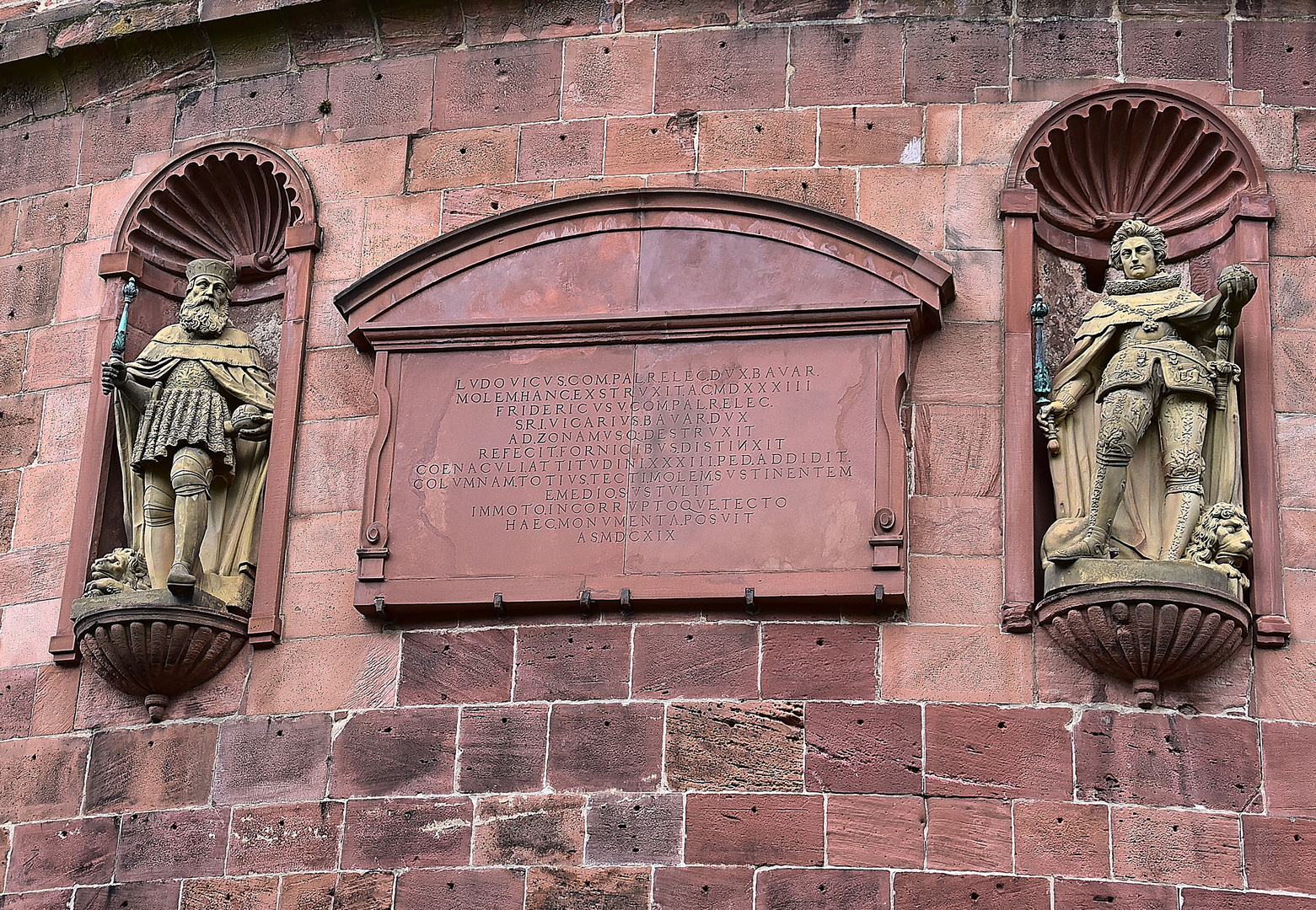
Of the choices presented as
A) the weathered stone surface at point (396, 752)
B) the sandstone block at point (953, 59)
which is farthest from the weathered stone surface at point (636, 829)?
the sandstone block at point (953, 59)

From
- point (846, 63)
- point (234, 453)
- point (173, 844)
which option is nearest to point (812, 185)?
point (846, 63)

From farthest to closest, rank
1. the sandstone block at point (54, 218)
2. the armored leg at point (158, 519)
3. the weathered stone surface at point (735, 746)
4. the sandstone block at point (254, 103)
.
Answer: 1. the sandstone block at point (54, 218)
2. the sandstone block at point (254, 103)
3. the armored leg at point (158, 519)
4. the weathered stone surface at point (735, 746)

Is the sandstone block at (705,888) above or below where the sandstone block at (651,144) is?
below

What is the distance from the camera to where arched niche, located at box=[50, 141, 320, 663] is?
13773 millimetres

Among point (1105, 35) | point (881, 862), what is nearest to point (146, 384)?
point (881, 862)

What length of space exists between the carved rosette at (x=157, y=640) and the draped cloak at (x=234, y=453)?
15.0 inches

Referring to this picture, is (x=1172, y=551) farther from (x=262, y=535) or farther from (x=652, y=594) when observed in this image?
(x=262, y=535)

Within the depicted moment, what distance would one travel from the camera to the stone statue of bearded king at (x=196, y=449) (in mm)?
13336

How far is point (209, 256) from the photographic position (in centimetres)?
1489

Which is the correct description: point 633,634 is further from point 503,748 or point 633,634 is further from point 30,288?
point 30,288

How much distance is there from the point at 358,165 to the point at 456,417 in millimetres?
2004

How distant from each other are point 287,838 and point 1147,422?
197 inches

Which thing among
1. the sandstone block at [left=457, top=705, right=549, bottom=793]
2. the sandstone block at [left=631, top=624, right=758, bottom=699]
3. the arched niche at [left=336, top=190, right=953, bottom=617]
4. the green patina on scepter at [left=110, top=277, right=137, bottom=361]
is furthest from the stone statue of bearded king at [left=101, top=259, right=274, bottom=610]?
the sandstone block at [left=631, top=624, right=758, bottom=699]

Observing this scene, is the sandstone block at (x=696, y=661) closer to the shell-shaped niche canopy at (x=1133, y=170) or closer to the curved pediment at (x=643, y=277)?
the curved pediment at (x=643, y=277)
